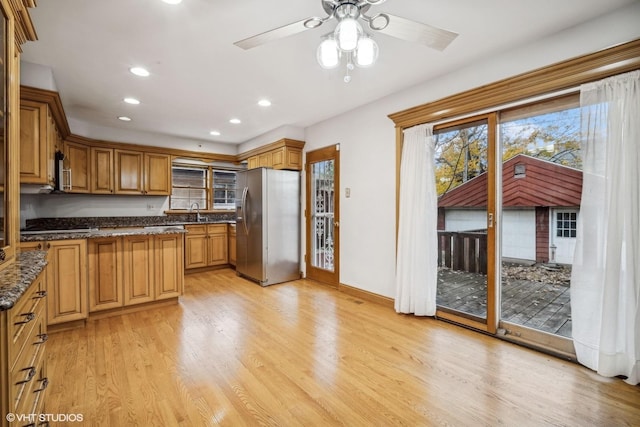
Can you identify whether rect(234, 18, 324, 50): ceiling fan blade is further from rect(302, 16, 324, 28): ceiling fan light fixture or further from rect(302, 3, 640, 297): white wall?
rect(302, 3, 640, 297): white wall

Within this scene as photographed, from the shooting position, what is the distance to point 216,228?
554 cm

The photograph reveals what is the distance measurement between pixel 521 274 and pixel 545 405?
1339 mm

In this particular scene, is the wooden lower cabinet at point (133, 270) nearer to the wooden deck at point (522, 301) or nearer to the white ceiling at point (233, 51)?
the white ceiling at point (233, 51)

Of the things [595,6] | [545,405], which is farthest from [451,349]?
[595,6]

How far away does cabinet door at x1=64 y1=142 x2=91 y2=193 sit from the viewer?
439 centimetres

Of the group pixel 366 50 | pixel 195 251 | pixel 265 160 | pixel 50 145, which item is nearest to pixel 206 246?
pixel 195 251

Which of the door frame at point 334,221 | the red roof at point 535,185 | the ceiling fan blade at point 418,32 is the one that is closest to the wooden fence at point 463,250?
the red roof at point 535,185

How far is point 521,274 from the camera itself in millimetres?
2807

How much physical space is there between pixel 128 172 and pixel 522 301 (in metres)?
5.85

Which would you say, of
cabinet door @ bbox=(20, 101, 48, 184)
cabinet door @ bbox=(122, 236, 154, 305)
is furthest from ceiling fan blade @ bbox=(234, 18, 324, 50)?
cabinet door @ bbox=(122, 236, 154, 305)

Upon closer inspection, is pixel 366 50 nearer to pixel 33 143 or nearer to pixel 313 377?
pixel 313 377

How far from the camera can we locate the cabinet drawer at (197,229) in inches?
206

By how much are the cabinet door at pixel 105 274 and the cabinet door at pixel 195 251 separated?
197 cm

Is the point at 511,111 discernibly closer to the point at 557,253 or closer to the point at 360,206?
the point at 557,253
